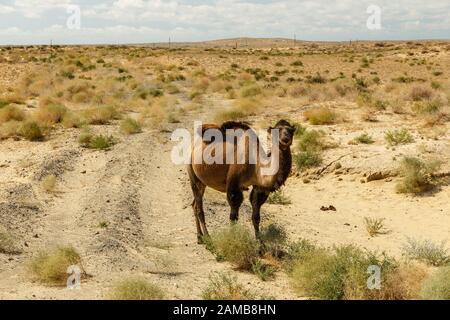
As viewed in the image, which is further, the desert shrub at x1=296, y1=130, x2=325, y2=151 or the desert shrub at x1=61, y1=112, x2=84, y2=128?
the desert shrub at x1=61, y1=112, x2=84, y2=128

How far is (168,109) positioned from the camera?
24.3 metres

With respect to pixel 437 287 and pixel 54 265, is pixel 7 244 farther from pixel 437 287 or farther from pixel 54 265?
pixel 437 287

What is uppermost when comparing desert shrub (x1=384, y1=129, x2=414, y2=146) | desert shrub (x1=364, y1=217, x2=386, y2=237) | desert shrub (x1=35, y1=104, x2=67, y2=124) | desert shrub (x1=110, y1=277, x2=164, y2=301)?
desert shrub (x1=35, y1=104, x2=67, y2=124)

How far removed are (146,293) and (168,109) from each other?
726 inches

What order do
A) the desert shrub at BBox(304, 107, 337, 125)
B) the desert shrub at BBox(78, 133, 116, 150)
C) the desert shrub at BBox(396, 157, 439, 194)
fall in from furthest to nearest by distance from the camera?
the desert shrub at BBox(304, 107, 337, 125), the desert shrub at BBox(78, 133, 116, 150), the desert shrub at BBox(396, 157, 439, 194)

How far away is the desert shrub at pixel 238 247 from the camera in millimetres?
8031

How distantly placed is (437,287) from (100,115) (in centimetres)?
1781

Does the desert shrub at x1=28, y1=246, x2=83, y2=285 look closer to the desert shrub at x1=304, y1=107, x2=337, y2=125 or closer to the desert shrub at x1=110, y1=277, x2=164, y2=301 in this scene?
the desert shrub at x1=110, y1=277, x2=164, y2=301

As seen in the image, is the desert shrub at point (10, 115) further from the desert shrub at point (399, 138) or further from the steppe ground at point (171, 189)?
the desert shrub at point (399, 138)

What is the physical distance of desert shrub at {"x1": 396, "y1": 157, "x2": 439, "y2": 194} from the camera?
12242 mm

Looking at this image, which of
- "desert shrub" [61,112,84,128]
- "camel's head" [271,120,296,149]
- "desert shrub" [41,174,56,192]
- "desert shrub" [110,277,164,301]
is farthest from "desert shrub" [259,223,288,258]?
"desert shrub" [61,112,84,128]

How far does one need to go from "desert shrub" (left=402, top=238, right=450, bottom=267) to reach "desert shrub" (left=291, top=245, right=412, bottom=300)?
0.88 m

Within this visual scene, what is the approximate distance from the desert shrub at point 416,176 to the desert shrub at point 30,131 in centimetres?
1226
